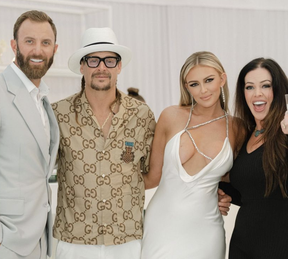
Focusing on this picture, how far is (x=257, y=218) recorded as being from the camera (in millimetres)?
2521

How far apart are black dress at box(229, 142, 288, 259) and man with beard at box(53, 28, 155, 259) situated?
1.89 ft

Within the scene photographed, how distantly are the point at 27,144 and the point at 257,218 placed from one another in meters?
1.23


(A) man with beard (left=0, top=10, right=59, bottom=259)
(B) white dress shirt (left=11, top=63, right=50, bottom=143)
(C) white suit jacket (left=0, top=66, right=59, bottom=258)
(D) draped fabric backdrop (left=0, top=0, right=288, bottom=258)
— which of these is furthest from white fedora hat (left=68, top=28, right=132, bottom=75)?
(D) draped fabric backdrop (left=0, top=0, right=288, bottom=258)

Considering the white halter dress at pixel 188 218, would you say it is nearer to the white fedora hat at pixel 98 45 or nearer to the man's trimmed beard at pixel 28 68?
the white fedora hat at pixel 98 45

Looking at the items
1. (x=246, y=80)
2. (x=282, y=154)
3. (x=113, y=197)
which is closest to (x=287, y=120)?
(x=282, y=154)

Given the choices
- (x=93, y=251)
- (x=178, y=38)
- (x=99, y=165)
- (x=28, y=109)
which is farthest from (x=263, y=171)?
(x=178, y=38)

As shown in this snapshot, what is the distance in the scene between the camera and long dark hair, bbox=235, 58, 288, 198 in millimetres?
2475

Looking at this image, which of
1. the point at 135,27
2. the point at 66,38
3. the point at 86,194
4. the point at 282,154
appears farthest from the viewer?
the point at 135,27

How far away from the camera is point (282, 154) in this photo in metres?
2.49

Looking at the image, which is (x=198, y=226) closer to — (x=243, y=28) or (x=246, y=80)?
(x=246, y=80)

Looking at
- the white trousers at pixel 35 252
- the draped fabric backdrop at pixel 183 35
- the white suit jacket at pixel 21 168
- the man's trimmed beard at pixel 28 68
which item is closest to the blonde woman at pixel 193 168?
the white trousers at pixel 35 252

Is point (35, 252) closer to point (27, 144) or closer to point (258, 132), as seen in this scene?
point (27, 144)

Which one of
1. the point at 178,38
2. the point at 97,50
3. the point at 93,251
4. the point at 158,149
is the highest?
the point at 178,38

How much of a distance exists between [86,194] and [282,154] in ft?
3.56
